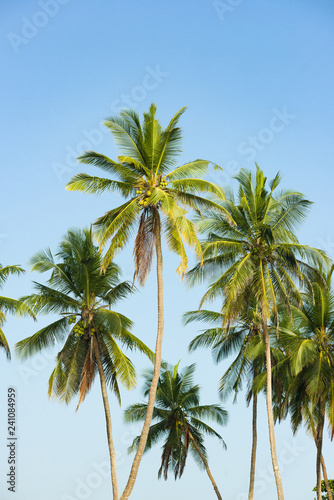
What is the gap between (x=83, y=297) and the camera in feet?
85.4

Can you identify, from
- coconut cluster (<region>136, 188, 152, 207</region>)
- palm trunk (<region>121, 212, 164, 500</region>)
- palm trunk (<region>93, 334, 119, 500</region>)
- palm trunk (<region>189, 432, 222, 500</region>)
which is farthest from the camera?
palm trunk (<region>189, 432, 222, 500</region>)

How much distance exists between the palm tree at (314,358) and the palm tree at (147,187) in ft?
19.4

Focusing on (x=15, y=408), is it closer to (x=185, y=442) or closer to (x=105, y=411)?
(x=105, y=411)

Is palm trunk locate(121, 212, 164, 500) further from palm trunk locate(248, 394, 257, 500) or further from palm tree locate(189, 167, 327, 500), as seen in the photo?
palm trunk locate(248, 394, 257, 500)

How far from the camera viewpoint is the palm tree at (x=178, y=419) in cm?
3388

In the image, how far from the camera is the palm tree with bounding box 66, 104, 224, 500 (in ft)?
73.5

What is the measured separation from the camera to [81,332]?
25.5m

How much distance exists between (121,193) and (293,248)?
678cm

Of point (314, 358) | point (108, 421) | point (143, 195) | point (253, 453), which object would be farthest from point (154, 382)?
point (253, 453)

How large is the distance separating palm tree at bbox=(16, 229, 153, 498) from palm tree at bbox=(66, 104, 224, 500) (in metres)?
3.43

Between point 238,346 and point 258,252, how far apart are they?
26.0ft

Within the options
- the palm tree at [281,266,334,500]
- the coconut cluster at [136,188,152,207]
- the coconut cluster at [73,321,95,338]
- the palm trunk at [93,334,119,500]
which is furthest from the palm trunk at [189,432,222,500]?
the coconut cluster at [136,188,152,207]

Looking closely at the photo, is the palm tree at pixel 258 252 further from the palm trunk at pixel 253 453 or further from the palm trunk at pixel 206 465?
the palm trunk at pixel 206 465

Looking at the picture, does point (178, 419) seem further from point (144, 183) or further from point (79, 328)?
point (144, 183)
